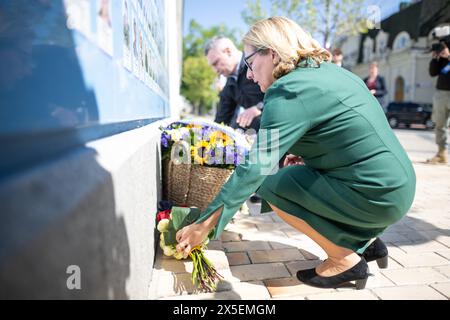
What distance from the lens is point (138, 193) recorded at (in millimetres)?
1427

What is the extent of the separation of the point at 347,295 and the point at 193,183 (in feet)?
4.09

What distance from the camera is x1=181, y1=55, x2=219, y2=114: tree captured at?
4112cm

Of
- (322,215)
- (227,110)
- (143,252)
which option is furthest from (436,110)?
(143,252)

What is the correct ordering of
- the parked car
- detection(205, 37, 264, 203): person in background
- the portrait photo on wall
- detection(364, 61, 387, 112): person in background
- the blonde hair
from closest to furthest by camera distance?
1. the portrait photo on wall
2. the blonde hair
3. detection(205, 37, 264, 203): person in background
4. detection(364, 61, 387, 112): person in background
5. the parked car

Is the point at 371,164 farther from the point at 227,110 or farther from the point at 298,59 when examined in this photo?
the point at 227,110

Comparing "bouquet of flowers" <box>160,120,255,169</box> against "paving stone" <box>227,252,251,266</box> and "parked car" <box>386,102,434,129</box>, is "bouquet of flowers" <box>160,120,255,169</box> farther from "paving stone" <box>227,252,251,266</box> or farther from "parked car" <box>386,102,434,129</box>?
"parked car" <box>386,102,434,129</box>

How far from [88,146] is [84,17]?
1.26 feet

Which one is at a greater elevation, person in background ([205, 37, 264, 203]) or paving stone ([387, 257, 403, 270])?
person in background ([205, 37, 264, 203])

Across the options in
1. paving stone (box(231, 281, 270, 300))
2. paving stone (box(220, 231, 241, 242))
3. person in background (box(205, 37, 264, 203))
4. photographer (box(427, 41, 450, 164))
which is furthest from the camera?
photographer (box(427, 41, 450, 164))

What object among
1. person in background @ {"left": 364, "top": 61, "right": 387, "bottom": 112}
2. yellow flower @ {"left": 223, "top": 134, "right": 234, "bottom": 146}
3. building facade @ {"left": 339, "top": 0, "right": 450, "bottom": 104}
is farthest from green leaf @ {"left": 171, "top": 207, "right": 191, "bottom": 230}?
building facade @ {"left": 339, "top": 0, "right": 450, "bottom": 104}

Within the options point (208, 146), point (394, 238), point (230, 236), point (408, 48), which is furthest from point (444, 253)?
point (408, 48)

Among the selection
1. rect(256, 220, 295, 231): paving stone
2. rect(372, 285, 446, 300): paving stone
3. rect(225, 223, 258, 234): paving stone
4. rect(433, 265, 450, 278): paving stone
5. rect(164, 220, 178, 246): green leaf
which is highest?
rect(164, 220, 178, 246): green leaf

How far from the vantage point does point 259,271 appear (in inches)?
79.4

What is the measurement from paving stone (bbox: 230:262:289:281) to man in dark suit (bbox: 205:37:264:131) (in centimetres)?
140
